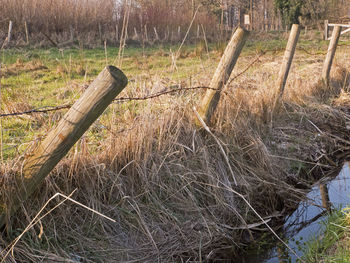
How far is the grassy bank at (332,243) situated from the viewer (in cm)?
267

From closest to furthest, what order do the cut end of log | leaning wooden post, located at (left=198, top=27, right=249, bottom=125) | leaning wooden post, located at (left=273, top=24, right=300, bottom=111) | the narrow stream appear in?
the cut end of log
the narrow stream
leaning wooden post, located at (left=198, top=27, right=249, bottom=125)
leaning wooden post, located at (left=273, top=24, right=300, bottom=111)

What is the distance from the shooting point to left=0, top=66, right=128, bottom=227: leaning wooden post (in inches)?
86.7

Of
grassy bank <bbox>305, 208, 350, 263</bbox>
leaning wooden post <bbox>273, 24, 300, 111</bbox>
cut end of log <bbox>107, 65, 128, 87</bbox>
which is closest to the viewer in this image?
cut end of log <bbox>107, 65, 128, 87</bbox>

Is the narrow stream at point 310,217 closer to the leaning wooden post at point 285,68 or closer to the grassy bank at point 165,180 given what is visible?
the grassy bank at point 165,180

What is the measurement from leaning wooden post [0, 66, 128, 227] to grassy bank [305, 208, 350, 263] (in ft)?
5.76

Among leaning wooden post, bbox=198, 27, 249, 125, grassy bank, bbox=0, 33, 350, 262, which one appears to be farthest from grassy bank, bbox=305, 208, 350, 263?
leaning wooden post, bbox=198, 27, 249, 125

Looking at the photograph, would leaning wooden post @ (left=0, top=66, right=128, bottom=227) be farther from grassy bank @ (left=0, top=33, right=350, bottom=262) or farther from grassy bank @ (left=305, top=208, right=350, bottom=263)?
grassy bank @ (left=305, top=208, right=350, bottom=263)

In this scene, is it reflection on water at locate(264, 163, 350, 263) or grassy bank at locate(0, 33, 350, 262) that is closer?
grassy bank at locate(0, 33, 350, 262)

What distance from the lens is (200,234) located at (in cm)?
307

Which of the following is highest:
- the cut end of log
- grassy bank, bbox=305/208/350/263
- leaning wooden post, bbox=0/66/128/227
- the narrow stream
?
the cut end of log

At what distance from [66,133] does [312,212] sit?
2573 mm

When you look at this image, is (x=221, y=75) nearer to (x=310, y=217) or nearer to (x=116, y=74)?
(x=310, y=217)

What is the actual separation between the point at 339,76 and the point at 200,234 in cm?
568

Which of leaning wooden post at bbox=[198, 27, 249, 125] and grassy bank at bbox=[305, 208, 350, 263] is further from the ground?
leaning wooden post at bbox=[198, 27, 249, 125]
